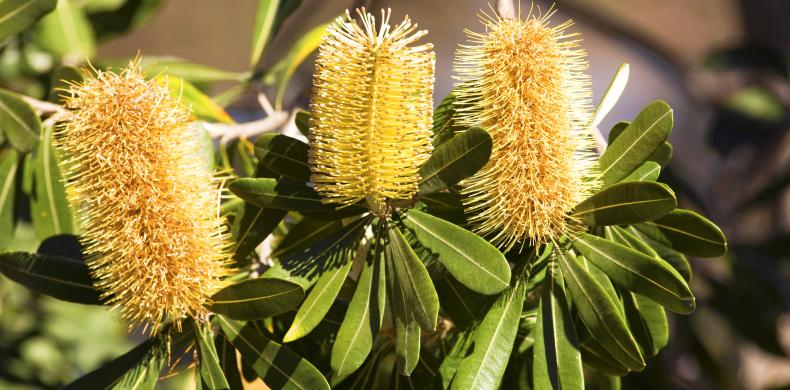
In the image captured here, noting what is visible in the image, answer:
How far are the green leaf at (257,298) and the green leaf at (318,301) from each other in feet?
0.08

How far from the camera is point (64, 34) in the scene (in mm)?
1565

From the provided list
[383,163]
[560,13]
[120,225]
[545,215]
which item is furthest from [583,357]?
[560,13]

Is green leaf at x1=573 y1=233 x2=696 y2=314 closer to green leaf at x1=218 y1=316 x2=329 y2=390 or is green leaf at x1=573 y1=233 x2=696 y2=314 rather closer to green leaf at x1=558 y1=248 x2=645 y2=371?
green leaf at x1=558 y1=248 x2=645 y2=371

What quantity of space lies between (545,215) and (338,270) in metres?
0.23

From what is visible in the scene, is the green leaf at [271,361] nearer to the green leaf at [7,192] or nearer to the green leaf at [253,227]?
the green leaf at [253,227]

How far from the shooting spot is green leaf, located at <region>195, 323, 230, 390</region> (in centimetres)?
84

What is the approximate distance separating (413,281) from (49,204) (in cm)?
68

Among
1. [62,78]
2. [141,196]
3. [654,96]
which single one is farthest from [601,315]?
[654,96]

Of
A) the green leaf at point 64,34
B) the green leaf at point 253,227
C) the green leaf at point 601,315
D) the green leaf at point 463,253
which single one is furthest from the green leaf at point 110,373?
the green leaf at point 64,34

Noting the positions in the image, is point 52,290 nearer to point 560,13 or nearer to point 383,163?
point 383,163

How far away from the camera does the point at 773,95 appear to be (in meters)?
2.53

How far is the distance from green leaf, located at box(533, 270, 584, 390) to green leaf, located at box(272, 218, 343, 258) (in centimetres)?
27

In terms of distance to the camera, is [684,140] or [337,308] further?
[684,140]

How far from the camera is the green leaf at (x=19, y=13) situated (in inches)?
42.1
